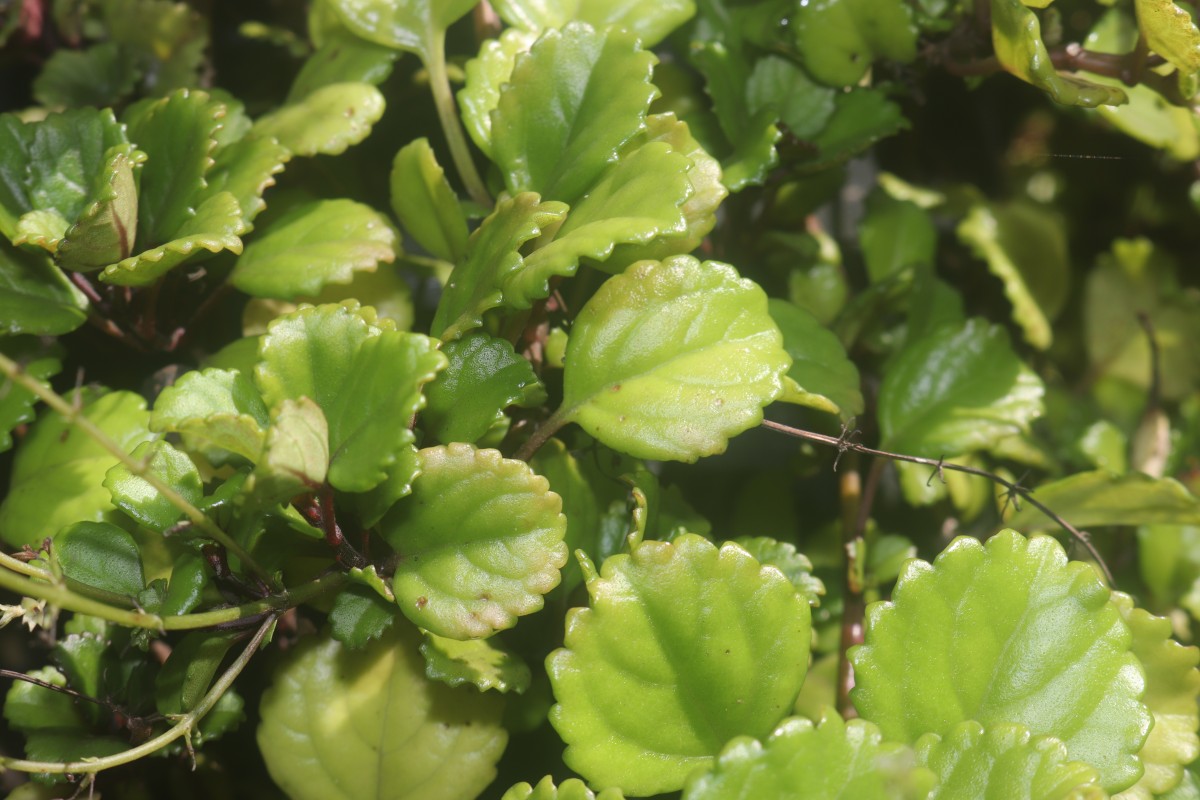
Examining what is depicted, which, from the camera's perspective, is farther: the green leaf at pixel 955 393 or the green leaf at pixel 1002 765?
the green leaf at pixel 955 393

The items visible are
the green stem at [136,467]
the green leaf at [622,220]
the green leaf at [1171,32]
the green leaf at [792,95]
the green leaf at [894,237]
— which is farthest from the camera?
the green leaf at [894,237]

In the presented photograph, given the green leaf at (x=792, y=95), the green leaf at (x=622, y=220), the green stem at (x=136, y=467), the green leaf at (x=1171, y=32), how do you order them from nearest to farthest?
1. the green stem at (x=136, y=467)
2. the green leaf at (x=622, y=220)
3. the green leaf at (x=1171, y=32)
4. the green leaf at (x=792, y=95)

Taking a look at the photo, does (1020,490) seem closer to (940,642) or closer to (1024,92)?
(940,642)

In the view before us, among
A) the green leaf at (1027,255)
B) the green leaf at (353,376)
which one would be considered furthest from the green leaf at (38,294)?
the green leaf at (1027,255)

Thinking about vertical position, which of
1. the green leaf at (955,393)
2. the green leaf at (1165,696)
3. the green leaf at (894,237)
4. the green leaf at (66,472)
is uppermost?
the green leaf at (66,472)

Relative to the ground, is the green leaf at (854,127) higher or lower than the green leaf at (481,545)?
higher

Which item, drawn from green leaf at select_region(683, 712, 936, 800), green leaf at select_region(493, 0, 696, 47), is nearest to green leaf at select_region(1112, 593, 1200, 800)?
green leaf at select_region(683, 712, 936, 800)

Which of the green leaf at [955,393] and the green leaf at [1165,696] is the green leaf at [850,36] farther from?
the green leaf at [1165,696]

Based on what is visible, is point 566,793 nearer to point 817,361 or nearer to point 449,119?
point 817,361
